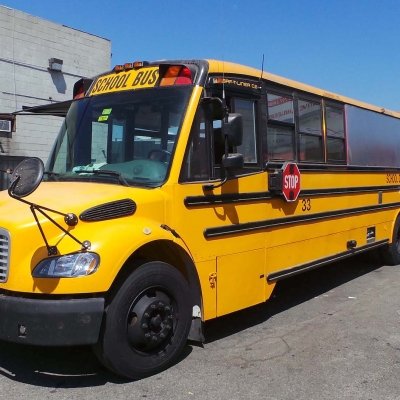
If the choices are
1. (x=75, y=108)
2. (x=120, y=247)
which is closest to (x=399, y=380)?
(x=120, y=247)

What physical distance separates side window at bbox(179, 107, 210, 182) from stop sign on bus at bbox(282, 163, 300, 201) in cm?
121

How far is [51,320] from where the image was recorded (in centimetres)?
354

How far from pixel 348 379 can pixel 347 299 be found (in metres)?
2.74

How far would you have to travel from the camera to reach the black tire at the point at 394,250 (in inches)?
342

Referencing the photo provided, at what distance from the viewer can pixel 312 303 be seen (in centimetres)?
652

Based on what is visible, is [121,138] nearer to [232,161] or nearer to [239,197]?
[232,161]

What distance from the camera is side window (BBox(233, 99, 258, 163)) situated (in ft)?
16.9

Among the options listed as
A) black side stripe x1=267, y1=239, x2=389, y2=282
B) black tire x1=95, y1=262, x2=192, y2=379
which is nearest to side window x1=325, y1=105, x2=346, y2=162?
black side stripe x1=267, y1=239, x2=389, y2=282

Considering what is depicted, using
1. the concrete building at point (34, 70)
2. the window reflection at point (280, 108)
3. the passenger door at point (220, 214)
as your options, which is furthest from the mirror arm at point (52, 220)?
the concrete building at point (34, 70)

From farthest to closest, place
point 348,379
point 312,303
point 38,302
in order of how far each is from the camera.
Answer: point 312,303
point 348,379
point 38,302

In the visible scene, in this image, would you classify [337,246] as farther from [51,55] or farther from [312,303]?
[51,55]

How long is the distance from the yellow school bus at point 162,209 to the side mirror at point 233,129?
0.01m

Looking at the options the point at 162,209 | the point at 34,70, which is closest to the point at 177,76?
the point at 162,209

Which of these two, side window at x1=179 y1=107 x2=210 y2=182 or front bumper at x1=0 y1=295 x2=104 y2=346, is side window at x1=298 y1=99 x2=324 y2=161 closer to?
side window at x1=179 y1=107 x2=210 y2=182
